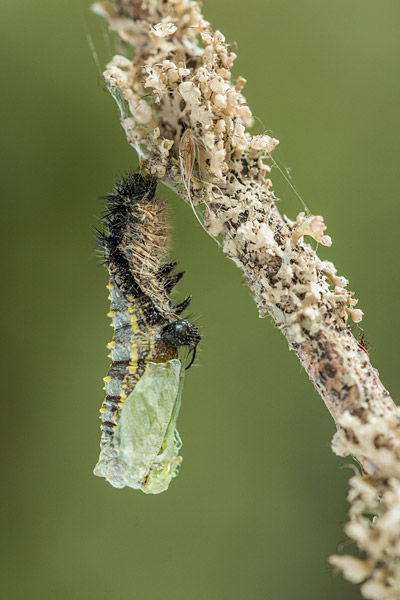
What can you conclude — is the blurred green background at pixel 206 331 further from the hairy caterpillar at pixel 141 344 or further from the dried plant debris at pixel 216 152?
the dried plant debris at pixel 216 152

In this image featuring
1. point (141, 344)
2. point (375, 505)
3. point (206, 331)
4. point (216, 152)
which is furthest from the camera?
point (206, 331)

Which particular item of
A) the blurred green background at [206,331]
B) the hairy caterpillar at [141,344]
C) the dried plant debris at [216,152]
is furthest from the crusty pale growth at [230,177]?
the blurred green background at [206,331]

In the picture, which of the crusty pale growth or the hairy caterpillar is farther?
the hairy caterpillar

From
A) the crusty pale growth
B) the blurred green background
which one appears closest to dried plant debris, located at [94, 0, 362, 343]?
the crusty pale growth

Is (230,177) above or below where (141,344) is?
above

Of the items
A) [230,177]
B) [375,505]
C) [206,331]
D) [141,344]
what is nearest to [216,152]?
[230,177]

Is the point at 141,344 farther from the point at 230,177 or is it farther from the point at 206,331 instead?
the point at 206,331

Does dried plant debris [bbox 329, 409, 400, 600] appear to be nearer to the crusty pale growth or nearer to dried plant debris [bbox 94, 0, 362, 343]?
the crusty pale growth

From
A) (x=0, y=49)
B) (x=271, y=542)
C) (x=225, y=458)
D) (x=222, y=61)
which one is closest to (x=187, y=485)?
(x=225, y=458)
